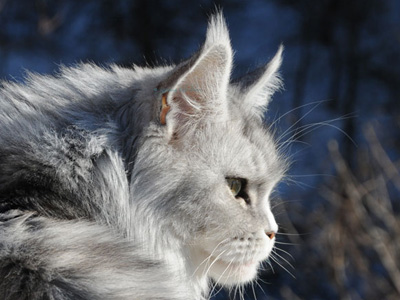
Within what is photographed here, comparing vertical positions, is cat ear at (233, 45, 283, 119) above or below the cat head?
above

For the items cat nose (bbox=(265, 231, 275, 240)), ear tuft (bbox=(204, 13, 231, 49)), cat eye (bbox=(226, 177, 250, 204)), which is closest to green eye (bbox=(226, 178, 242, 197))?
cat eye (bbox=(226, 177, 250, 204))

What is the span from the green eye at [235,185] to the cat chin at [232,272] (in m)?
0.17

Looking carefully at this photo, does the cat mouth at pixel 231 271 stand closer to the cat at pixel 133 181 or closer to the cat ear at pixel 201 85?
the cat at pixel 133 181

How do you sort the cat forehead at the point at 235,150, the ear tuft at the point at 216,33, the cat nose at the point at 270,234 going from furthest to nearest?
1. the cat nose at the point at 270,234
2. the cat forehead at the point at 235,150
3. the ear tuft at the point at 216,33

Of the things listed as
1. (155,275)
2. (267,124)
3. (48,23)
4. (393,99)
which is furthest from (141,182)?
(393,99)

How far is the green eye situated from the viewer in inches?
54.6

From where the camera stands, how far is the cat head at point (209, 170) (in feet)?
4.10

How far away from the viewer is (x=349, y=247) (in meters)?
3.03

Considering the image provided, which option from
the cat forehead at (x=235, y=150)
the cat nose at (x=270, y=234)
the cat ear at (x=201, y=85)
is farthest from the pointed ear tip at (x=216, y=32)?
the cat nose at (x=270, y=234)

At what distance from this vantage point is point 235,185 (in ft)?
4.60

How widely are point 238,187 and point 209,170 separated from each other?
111 mm

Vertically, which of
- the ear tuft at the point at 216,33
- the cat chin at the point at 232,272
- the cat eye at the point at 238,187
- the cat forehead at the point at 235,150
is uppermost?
the ear tuft at the point at 216,33

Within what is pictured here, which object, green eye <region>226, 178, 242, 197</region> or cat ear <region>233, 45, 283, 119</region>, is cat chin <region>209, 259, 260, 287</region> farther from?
cat ear <region>233, 45, 283, 119</region>

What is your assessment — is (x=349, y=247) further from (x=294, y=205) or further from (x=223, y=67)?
(x=223, y=67)
